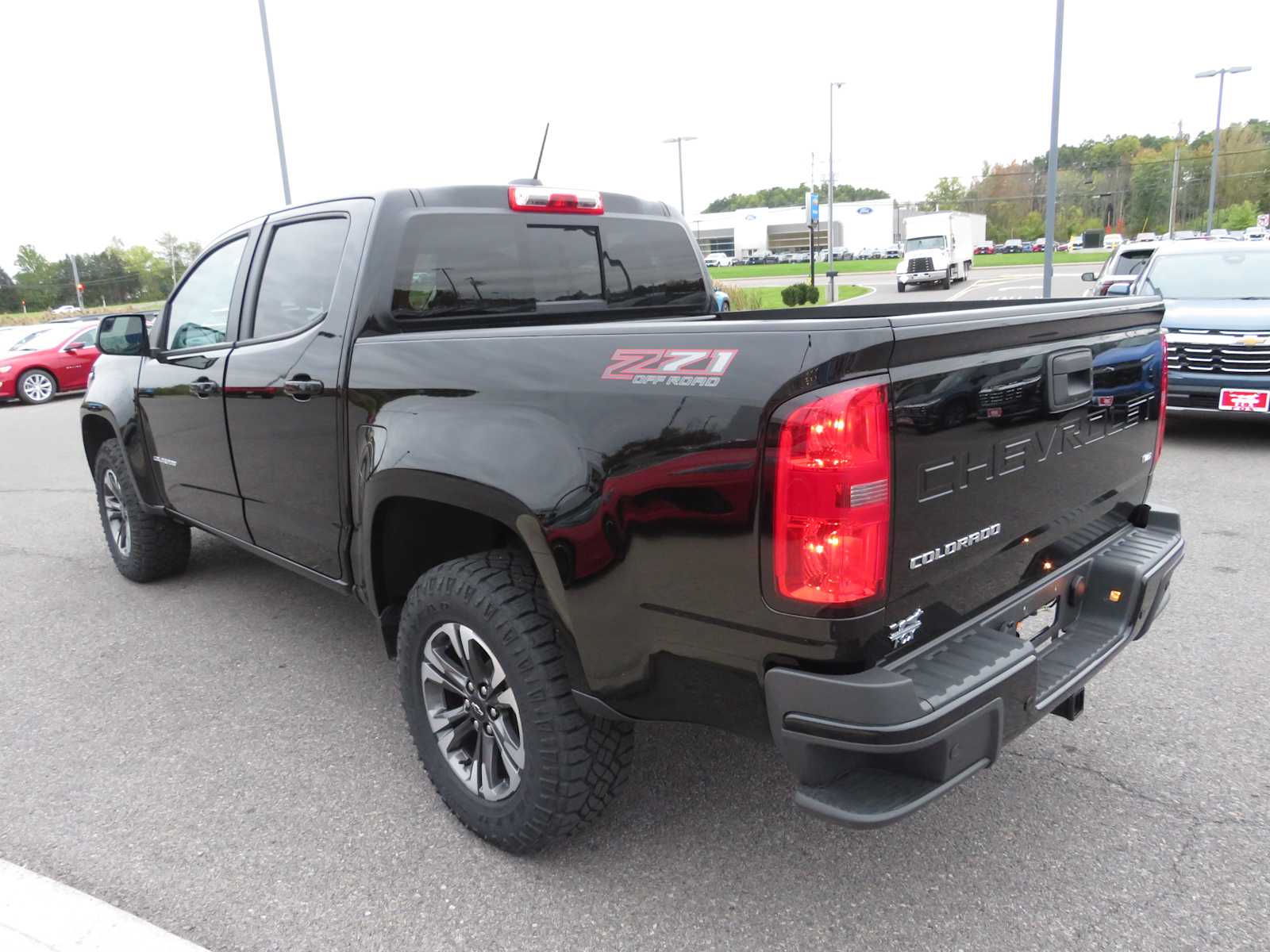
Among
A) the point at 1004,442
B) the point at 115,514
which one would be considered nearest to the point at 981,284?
the point at 115,514

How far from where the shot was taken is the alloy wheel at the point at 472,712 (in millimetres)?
2588

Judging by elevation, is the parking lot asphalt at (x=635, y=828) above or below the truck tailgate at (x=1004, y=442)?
below

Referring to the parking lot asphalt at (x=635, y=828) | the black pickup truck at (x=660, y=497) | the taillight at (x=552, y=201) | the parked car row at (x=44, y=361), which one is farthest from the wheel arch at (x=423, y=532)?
the parked car row at (x=44, y=361)


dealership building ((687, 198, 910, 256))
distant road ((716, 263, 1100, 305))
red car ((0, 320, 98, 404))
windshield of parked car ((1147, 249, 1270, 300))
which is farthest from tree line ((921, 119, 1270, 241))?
red car ((0, 320, 98, 404))

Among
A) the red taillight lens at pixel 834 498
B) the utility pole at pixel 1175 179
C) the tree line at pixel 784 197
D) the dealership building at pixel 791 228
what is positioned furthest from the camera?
the tree line at pixel 784 197

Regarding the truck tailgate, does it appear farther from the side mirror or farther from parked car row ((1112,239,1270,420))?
parked car row ((1112,239,1270,420))

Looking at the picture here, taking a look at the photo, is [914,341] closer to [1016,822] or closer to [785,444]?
[785,444]

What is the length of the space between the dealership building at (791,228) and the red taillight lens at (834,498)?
96.6 m

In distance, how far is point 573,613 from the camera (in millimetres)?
2295

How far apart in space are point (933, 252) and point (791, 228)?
256 feet

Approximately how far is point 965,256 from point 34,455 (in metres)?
45.1

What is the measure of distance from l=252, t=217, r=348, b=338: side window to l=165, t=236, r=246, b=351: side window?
30 cm

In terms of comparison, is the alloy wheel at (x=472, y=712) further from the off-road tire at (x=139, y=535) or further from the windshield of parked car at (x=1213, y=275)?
the windshield of parked car at (x=1213, y=275)

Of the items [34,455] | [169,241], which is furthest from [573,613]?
[169,241]
